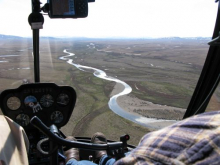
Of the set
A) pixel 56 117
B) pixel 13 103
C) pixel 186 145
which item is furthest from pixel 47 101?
pixel 186 145

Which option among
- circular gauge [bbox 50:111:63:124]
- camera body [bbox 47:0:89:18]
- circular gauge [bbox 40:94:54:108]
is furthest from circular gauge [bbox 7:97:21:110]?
camera body [bbox 47:0:89:18]

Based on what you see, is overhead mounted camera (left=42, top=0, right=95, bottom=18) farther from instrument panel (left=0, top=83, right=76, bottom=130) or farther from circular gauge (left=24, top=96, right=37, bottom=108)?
circular gauge (left=24, top=96, right=37, bottom=108)

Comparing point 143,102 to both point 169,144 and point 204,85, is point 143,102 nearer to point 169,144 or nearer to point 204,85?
point 204,85

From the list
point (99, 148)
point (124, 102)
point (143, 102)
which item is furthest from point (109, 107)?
point (99, 148)

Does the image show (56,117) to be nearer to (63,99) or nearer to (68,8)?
(63,99)

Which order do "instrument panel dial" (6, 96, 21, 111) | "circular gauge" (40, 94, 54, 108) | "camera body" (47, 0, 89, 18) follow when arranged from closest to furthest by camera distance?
"camera body" (47, 0, 89, 18) → "instrument panel dial" (6, 96, 21, 111) → "circular gauge" (40, 94, 54, 108)

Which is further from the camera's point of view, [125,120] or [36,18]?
[125,120]
